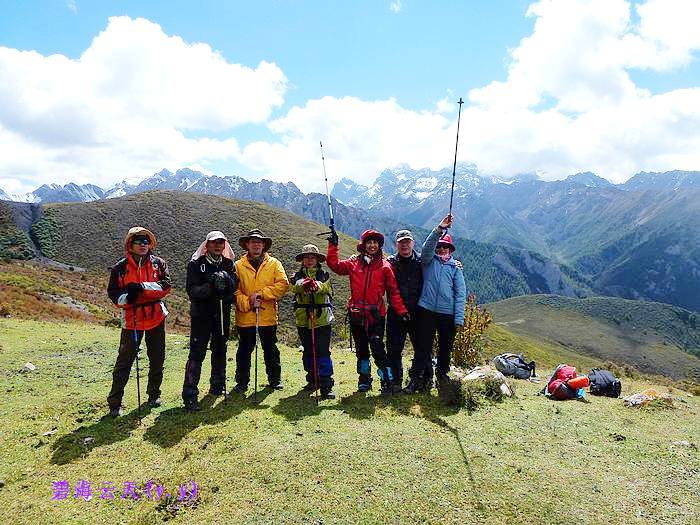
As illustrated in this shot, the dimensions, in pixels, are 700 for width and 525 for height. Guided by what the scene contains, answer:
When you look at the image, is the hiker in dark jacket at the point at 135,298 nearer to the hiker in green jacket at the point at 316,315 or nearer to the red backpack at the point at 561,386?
the hiker in green jacket at the point at 316,315

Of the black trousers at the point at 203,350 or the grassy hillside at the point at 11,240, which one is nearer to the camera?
the black trousers at the point at 203,350

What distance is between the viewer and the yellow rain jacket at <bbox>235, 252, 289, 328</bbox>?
29.3 feet

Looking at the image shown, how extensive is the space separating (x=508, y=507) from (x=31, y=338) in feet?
58.5

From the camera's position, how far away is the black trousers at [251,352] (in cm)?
921

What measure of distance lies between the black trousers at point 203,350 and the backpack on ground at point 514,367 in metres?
8.49

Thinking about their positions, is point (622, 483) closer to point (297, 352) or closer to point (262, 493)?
point (262, 493)

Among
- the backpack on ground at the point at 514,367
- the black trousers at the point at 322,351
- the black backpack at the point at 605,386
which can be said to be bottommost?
the backpack on ground at the point at 514,367

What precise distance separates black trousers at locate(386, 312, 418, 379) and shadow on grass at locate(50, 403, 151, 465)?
4.97m

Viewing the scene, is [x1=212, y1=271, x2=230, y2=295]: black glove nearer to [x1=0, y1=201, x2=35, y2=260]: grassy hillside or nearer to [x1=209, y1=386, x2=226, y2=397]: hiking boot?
[x1=209, y1=386, x2=226, y2=397]: hiking boot

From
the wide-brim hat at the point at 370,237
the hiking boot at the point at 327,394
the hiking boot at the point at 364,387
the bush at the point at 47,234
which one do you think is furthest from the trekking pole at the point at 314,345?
the bush at the point at 47,234

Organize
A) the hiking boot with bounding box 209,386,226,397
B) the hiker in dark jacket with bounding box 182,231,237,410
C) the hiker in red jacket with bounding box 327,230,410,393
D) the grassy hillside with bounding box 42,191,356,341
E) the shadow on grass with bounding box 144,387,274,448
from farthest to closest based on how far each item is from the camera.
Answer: the grassy hillside with bounding box 42,191,356,341 → the hiking boot with bounding box 209,386,226,397 → the hiker in red jacket with bounding box 327,230,410,393 → the hiker in dark jacket with bounding box 182,231,237,410 → the shadow on grass with bounding box 144,387,274,448

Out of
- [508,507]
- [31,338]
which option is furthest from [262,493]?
[31,338]

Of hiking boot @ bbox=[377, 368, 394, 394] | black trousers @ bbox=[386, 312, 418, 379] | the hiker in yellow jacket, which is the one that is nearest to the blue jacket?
black trousers @ bbox=[386, 312, 418, 379]

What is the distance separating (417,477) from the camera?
5.87m
